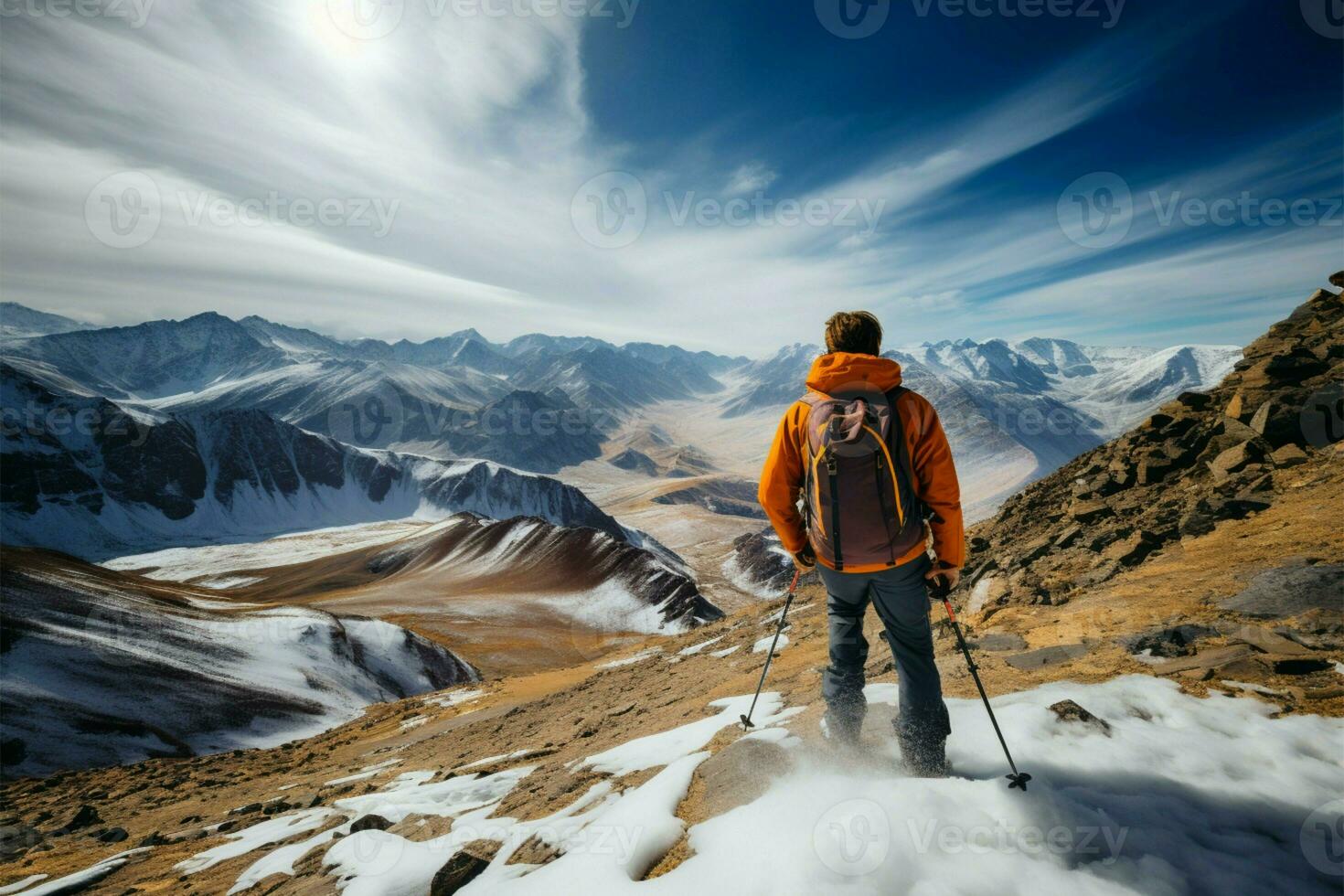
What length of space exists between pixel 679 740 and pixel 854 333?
541 cm

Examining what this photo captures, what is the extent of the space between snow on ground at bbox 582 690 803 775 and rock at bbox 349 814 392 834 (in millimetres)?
2823

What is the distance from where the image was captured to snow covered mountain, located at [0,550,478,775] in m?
21.7

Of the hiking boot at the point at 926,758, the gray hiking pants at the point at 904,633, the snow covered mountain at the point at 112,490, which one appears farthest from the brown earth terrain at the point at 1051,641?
the snow covered mountain at the point at 112,490

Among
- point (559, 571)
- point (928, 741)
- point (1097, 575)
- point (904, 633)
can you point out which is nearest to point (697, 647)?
point (1097, 575)

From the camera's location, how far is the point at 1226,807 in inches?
162

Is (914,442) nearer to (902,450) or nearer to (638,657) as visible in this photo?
(902,450)

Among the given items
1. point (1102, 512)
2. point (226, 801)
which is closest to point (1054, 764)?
point (1102, 512)

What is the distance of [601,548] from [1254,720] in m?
73.3

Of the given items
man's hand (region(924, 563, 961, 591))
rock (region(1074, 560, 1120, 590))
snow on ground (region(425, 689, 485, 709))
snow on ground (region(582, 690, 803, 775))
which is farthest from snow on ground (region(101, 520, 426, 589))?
man's hand (region(924, 563, 961, 591))

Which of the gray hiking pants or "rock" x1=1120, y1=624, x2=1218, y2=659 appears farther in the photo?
"rock" x1=1120, y1=624, x2=1218, y2=659

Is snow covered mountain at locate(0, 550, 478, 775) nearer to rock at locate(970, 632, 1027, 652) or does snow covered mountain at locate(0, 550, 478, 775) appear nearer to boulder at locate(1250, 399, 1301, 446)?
rock at locate(970, 632, 1027, 652)

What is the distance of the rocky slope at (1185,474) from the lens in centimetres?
931

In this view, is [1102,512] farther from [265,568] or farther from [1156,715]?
[265,568]

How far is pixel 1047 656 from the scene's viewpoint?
7.10 metres
